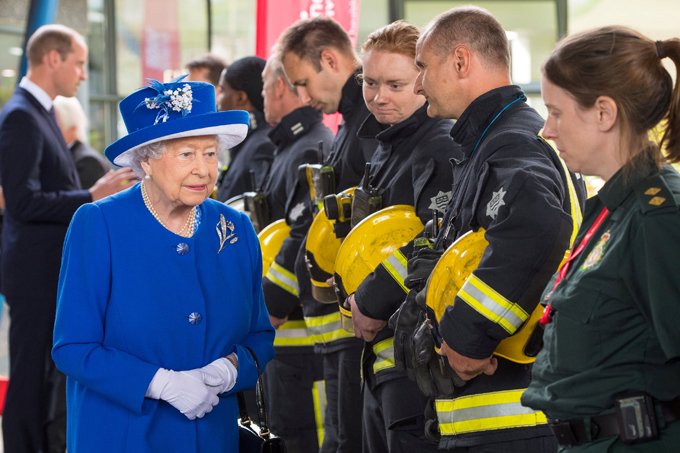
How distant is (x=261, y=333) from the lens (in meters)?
3.14

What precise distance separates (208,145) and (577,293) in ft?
3.84

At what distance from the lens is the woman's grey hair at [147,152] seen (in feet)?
9.64

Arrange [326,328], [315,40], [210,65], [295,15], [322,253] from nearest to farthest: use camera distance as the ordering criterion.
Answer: [322,253] < [326,328] < [315,40] < [295,15] < [210,65]

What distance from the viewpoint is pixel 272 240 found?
456 cm

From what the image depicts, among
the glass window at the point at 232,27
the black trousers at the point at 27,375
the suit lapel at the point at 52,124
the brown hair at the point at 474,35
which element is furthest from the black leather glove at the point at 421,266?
the glass window at the point at 232,27

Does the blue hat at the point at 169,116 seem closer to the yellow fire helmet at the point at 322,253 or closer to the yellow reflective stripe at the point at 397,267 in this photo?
the yellow reflective stripe at the point at 397,267

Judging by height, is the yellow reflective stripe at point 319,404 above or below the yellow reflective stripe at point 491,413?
below

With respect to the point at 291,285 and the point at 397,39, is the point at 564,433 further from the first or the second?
the point at 291,285

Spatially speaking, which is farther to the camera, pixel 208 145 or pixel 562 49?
pixel 208 145

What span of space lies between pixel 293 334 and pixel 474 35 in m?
1.97

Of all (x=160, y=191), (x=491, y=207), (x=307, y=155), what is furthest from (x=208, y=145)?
(x=307, y=155)

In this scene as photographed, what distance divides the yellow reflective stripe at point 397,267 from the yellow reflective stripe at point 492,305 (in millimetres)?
609

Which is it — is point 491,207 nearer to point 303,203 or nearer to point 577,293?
point 577,293

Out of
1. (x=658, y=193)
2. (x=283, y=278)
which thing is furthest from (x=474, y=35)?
(x=283, y=278)
